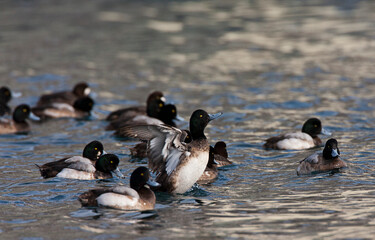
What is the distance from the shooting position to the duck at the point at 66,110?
56.6 ft

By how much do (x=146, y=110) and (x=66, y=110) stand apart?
2.44 metres

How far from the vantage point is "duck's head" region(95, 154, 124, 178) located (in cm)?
1153

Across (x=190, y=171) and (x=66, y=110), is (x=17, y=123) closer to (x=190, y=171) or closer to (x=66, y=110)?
(x=66, y=110)

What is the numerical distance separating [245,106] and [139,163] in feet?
18.3

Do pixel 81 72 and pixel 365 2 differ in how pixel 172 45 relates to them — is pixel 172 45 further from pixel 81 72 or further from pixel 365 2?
pixel 365 2

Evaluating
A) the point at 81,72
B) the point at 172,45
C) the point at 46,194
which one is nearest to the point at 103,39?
the point at 172,45

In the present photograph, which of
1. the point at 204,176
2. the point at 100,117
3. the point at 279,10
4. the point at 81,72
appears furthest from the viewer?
the point at 279,10

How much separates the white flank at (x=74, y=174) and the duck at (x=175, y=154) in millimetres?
1497

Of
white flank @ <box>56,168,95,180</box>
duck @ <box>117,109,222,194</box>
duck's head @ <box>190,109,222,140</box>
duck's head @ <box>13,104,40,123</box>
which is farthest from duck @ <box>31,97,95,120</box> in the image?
duck's head @ <box>190,109,222,140</box>

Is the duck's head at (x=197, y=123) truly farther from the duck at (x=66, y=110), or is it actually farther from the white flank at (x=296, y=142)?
the duck at (x=66, y=110)

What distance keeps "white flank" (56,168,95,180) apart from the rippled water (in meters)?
0.14

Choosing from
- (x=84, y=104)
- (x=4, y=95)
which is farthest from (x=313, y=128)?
(x=4, y=95)

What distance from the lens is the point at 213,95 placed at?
742 inches

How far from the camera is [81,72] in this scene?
22484 mm
